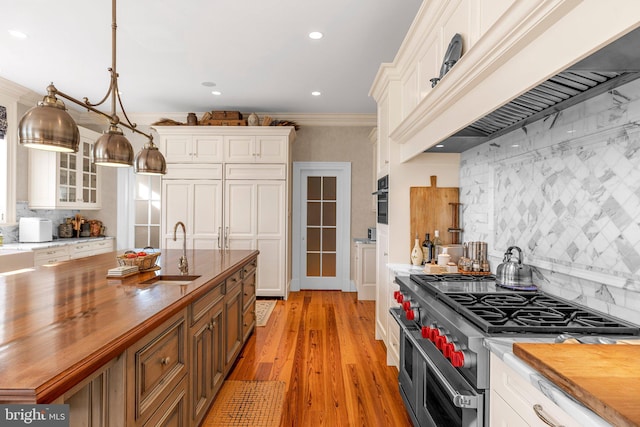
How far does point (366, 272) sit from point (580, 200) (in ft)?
12.6

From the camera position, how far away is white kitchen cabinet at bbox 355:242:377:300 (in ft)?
17.3

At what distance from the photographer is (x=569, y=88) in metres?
1.47

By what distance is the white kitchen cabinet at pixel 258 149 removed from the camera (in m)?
5.26

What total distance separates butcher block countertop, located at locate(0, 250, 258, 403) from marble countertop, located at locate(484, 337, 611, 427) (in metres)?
1.18

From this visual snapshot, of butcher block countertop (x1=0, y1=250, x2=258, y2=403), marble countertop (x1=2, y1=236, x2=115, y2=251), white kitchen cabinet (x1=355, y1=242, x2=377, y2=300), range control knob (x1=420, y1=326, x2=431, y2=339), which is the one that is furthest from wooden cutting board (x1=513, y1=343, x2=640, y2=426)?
marble countertop (x1=2, y1=236, x2=115, y2=251)

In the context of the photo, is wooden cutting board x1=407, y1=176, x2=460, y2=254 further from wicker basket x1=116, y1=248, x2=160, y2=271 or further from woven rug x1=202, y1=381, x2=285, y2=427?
wicker basket x1=116, y1=248, x2=160, y2=271

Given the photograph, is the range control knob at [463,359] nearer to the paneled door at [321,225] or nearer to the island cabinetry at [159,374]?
the island cabinetry at [159,374]

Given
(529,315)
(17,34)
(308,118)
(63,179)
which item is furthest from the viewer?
(308,118)

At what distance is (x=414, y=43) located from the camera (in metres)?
2.54

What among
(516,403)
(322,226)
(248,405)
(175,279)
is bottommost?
(248,405)

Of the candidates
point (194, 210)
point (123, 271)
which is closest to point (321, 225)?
point (194, 210)

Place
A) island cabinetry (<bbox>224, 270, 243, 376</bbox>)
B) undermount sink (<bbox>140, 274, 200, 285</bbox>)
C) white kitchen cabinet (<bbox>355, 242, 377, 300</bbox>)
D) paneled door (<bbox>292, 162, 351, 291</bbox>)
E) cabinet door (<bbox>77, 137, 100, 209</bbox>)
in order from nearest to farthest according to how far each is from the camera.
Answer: undermount sink (<bbox>140, 274, 200, 285</bbox>) → island cabinetry (<bbox>224, 270, 243, 376</bbox>) → white kitchen cabinet (<bbox>355, 242, 377, 300</bbox>) → cabinet door (<bbox>77, 137, 100, 209</bbox>) → paneled door (<bbox>292, 162, 351, 291</bbox>)

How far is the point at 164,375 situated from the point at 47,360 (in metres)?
0.65

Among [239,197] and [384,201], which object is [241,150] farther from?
[384,201]
